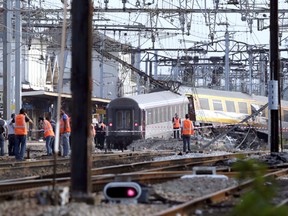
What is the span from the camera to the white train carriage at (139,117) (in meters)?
45.2

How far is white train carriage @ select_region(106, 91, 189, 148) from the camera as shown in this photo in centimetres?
4522

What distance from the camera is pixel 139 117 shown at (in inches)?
1780

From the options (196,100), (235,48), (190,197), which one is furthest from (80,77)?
(235,48)

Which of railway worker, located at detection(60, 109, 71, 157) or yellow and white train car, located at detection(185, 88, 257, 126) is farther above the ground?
yellow and white train car, located at detection(185, 88, 257, 126)

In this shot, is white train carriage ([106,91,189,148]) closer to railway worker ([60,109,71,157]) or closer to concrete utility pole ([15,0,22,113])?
concrete utility pole ([15,0,22,113])

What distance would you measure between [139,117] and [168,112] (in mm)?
3521

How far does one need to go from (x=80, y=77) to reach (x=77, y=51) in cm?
40

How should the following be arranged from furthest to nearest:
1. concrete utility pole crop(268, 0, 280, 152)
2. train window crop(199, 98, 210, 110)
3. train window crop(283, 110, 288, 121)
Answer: train window crop(283, 110, 288, 121) < train window crop(199, 98, 210, 110) < concrete utility pole crop(268, 0, 280, 152)

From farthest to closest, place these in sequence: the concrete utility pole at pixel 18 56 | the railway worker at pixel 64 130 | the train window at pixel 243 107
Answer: the train window at pixel 243 107, the concrete utility pole at pixel 18 56, the railway worker at pixel 64 130

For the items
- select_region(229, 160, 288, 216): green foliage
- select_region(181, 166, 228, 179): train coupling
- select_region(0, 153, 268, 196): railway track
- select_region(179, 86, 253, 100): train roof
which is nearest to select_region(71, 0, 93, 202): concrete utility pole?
select_region(0, 153, 268, 196): railway track

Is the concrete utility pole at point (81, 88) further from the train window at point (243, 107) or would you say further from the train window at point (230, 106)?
the train window at point (243, 107)

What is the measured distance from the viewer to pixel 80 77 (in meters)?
12.8

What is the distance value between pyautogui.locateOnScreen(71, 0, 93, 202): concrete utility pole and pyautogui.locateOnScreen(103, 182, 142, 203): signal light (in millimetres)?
354

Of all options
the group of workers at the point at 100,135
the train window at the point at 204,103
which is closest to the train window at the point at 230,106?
the train window at the point at 204,103
